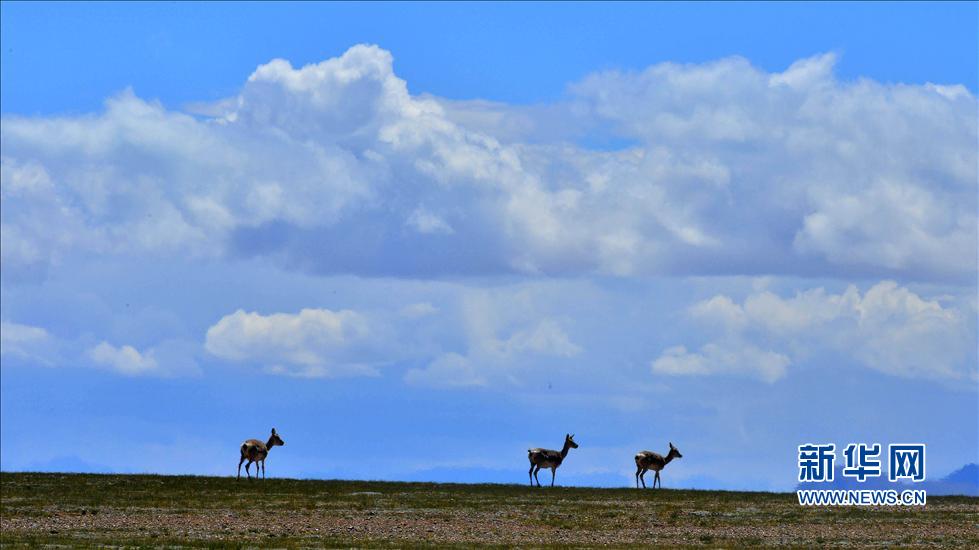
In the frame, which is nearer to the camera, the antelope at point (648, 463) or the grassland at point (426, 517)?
the grassland at point (426, 517)

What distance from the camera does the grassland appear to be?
164 ft

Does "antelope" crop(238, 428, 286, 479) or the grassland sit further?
"antelope" crop(238, 428, 286, 479)

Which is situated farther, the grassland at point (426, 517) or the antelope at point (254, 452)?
the antelope at point (254, 452)

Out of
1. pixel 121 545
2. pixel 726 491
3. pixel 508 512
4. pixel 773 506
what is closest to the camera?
pixel 121 545

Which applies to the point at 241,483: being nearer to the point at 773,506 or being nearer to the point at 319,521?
the point at 319,521

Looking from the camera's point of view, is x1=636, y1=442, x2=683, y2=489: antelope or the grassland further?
x1=636, y1=442, x2=683, y2=489: antelope

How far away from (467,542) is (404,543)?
87.7 inches

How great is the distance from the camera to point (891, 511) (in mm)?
61844

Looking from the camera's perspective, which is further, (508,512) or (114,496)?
(114,496)

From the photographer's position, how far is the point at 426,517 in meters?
58.4

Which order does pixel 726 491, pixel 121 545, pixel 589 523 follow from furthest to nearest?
pixel 726 491
pixel 589 523
pixel 121 545

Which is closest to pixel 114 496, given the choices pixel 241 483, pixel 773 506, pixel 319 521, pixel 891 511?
pixel 241 483

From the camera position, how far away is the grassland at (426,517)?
49.9 metres

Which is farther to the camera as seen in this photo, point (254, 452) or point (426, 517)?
point (254, 452)
